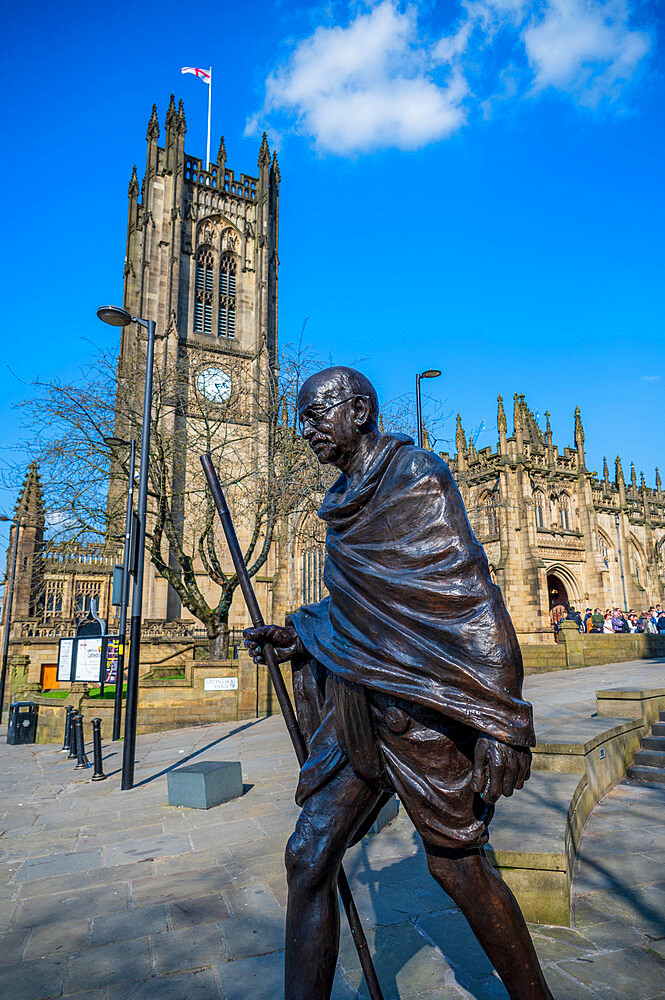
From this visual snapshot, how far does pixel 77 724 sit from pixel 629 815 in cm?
803

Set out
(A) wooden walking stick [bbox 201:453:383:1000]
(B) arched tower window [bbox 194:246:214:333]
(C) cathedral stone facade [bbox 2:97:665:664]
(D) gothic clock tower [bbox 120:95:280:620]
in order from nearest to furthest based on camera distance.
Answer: (A) wooden walking stick [bbox 201:453:383:1000], (C) cathedral stone facade [bbox 2:97:665:664], (D) gothic clock tower [bbox 120:95:280:620], (B) arched tower window [bbox 194:246:214:333]

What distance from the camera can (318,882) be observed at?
73.1 inches

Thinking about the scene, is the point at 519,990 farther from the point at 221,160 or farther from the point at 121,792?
the point at 221,160

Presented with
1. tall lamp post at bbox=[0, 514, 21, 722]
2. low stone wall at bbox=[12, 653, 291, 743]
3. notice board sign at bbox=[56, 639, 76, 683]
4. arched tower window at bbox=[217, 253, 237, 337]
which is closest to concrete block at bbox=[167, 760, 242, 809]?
low stone wall at bbox=[12, 653, 291, 743]

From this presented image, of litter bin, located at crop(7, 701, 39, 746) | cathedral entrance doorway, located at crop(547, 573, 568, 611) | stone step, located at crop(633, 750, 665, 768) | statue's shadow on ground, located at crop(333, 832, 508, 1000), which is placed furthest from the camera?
cathedral entrance doorway, located at crop(547, 573, 568, 611)

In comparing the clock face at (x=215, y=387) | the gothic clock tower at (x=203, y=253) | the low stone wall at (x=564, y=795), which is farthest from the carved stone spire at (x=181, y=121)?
the low stone wall at (x=564, y=795)

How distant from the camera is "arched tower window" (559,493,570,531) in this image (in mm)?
42344

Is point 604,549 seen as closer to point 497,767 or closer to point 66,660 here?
point 66,660

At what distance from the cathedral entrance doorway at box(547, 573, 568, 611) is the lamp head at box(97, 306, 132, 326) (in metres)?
38.5

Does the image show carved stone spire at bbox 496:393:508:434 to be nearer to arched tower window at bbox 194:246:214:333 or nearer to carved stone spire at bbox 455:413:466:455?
carved stone spire at bbox 455:413:466:455

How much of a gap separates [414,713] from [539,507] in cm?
4213

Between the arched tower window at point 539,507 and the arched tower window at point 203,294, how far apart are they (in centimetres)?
2463

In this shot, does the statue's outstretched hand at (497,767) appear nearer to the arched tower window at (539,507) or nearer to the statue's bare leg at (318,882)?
the statue's bare leg at (318,882)

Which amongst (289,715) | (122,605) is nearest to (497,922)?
(289,715)
